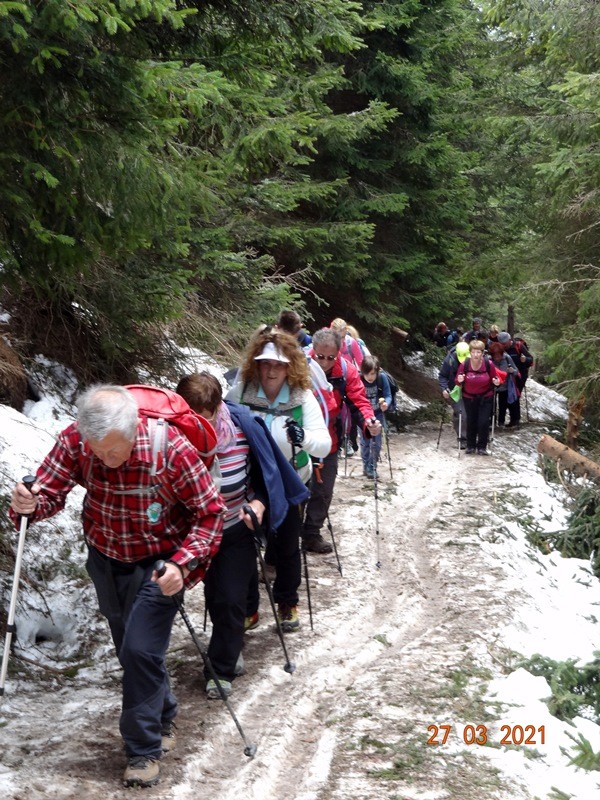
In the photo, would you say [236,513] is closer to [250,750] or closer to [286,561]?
[286,561]

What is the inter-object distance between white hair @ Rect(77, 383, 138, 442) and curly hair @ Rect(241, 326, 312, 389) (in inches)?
91.3

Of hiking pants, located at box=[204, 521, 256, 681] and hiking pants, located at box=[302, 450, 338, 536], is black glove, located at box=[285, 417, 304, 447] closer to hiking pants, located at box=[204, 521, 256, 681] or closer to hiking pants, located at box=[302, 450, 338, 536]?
hiking pants, located at box=[204, 521, 256, 681]

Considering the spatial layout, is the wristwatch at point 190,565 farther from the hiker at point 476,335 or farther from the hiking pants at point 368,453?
the hiker at point 476,335

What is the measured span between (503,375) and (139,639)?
12752 mm

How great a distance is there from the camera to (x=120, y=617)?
455cm

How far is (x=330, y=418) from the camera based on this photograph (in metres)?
8.70

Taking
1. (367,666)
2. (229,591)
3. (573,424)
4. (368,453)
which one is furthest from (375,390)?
(229,591)

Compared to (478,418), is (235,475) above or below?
above

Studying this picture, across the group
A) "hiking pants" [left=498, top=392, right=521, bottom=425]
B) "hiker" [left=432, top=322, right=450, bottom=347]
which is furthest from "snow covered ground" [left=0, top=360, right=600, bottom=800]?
"hiker" [left=432, top=322, right=450, bottom=347]

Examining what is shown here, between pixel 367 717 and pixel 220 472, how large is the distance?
1.82m

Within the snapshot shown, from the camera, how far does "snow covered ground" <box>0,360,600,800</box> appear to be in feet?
15.1

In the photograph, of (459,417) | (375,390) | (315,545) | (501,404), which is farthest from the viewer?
(501,404)

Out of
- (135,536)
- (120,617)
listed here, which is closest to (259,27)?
(135,536)

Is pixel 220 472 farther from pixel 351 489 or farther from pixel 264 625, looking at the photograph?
pixel 351 489
